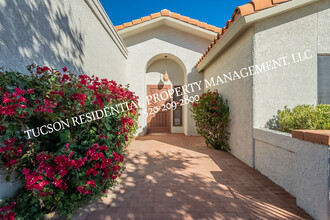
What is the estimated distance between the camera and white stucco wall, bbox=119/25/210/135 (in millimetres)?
7512

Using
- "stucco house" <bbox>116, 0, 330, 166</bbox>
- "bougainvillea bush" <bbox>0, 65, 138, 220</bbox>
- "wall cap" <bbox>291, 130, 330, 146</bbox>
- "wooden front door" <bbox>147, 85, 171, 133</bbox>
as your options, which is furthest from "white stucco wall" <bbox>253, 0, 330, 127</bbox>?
"wooden front door" <bbox>147, 85, 171, 133</bbox>

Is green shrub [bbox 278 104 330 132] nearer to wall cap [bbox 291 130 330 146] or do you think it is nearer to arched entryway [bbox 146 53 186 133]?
wall cap [bbox 291 130 330 146]

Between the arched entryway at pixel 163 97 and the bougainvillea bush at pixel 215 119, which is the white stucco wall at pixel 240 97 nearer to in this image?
the bougainvillea bush at pixel 215 119

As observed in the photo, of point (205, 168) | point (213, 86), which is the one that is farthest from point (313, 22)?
point (205, 168)

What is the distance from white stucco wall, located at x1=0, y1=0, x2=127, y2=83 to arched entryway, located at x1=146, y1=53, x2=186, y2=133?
357 centimetres

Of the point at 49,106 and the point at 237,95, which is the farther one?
the point at 237,95

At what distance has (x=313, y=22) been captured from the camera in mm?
3357

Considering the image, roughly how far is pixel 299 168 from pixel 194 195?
4.90 ft

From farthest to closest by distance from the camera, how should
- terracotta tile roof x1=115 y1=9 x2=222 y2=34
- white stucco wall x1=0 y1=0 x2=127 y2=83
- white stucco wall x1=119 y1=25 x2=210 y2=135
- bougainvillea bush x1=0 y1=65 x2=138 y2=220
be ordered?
white stucco wall x1=119 y1=25 x2=210 y2=135 → terracotta tile roof x1=115 y1=9 x2=222 y2=34 → white stucco wall x1=0 y1=0 x2=127 y2=83 → bougainvillea bush x1=0 y1=65 x2=138 y2=220

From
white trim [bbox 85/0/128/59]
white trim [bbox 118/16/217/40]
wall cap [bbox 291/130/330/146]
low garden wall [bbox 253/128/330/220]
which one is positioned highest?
white trim [bbox 118/16/217/40]

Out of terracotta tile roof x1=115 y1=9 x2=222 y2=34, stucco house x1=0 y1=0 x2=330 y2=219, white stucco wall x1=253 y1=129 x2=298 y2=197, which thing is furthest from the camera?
terracotta tile roof x1=115 y1=9 x2=222 y2=34

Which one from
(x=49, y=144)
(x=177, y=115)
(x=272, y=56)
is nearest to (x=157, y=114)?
(x=177, y=115)

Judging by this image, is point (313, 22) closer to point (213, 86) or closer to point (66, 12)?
point (213, 86)

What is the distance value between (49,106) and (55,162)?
58cm
